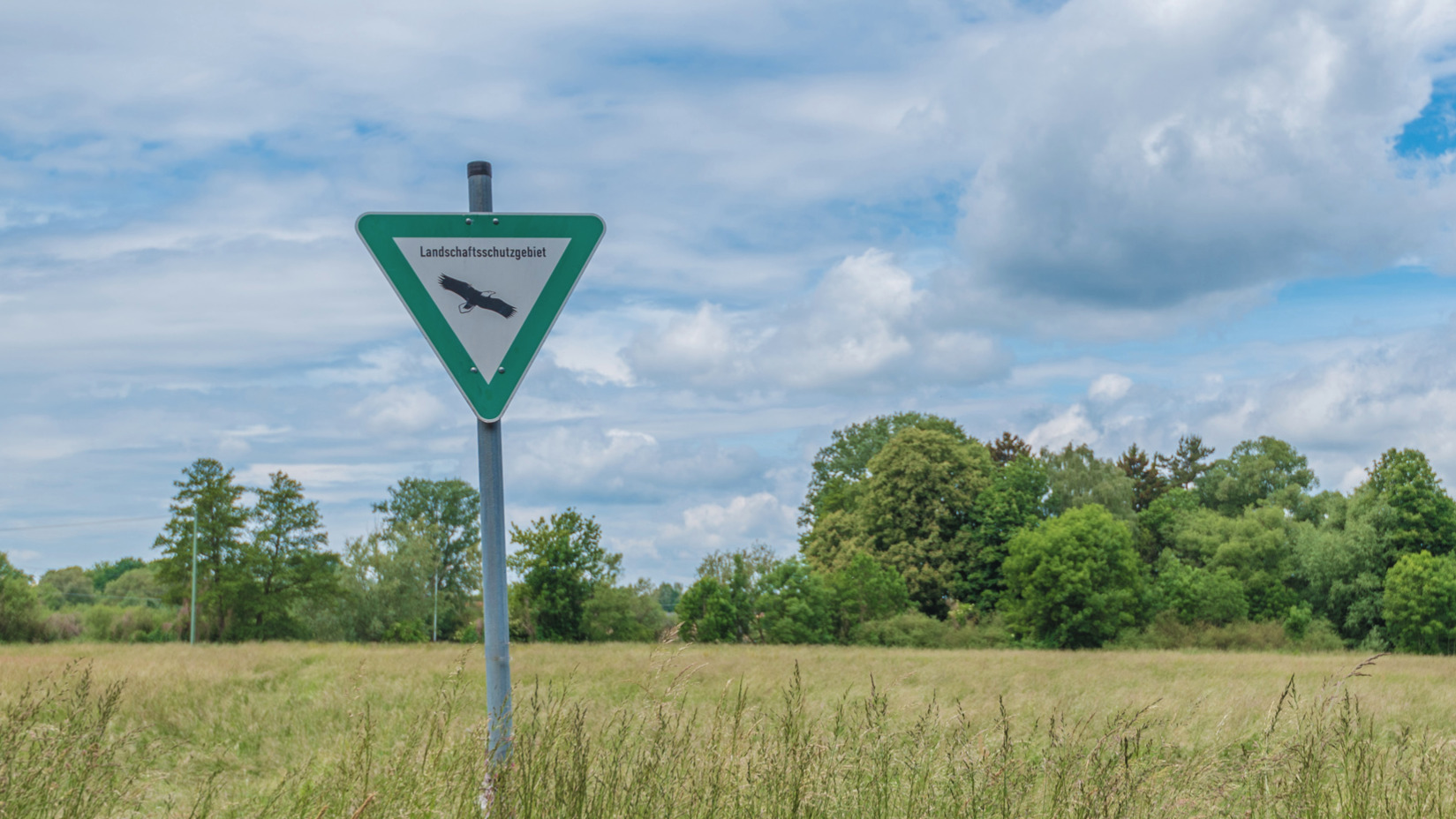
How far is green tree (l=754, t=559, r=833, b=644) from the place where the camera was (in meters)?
41.5

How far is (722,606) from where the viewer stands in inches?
1622

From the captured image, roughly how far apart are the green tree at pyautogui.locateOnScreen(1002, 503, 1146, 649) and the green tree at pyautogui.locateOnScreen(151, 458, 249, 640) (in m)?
37.9

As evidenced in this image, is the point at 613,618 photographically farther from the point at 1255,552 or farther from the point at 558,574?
the point at 1255,552

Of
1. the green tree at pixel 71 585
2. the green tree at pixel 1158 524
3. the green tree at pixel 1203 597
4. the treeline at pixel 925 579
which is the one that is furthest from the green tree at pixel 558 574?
the green tree at pixel 71 585

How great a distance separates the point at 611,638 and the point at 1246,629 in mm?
28481

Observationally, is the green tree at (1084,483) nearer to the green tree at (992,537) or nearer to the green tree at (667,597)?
the green tree at (992,537)

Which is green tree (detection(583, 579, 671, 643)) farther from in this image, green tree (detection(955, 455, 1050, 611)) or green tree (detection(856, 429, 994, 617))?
green tree (detection(955, 455, 1050, 611))

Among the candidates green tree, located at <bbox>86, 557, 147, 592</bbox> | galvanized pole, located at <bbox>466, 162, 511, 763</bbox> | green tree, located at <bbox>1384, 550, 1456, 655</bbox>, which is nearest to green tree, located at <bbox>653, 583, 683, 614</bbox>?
green tree, located at <bbox>1384, 550, 1456, 655</bbox>

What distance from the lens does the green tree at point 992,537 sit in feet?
159

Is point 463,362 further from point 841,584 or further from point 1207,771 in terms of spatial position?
point 841,584

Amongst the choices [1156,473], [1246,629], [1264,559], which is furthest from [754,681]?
[1156,473]

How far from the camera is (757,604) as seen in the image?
140ft

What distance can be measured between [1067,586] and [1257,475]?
3291cm

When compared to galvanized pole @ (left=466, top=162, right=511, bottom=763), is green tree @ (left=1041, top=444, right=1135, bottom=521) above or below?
above
